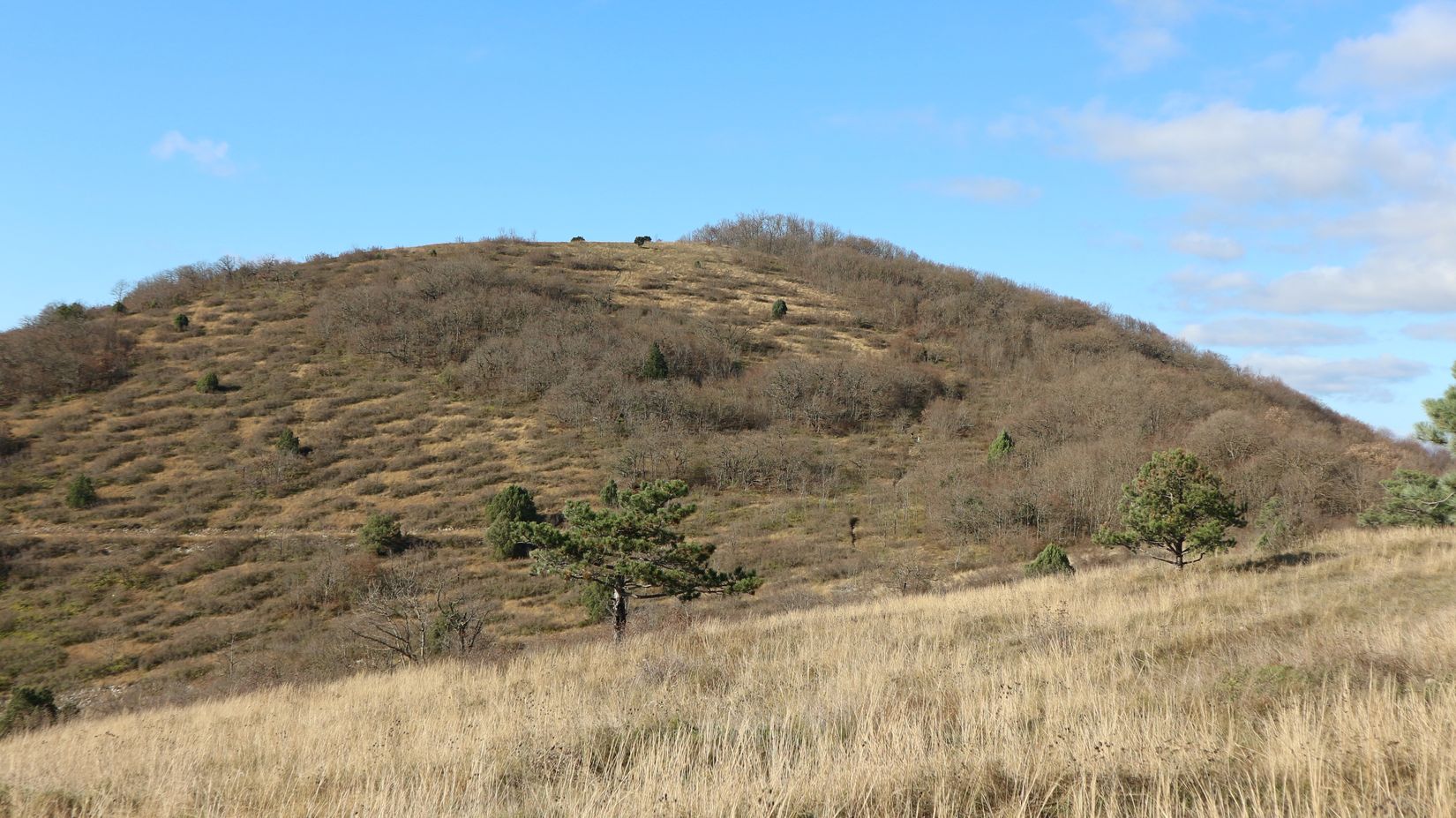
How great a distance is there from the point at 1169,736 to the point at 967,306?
65.2m

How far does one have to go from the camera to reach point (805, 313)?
Answer: 208ft

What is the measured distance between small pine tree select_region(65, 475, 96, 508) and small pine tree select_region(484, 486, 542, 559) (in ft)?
54.4

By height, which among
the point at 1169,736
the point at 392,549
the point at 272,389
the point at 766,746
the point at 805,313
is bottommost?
the point at 392,549

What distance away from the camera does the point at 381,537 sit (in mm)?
29078

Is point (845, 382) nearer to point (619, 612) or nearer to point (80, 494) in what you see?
point (619, 612)

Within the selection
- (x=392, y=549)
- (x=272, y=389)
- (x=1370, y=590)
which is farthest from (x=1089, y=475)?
(x=272, y=389)

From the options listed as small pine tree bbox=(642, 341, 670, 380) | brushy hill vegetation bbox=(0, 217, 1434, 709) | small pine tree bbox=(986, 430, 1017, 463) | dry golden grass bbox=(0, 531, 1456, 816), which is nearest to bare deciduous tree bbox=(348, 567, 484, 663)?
brushy hill vegetation bbox=(0, 217, 1434, 709)

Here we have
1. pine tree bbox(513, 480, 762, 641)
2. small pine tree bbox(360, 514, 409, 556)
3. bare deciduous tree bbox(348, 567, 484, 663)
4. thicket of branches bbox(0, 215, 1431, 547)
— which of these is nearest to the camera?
pine tree bbox(513, 480, 762, 641)

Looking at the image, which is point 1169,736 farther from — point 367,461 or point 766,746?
point 367,461

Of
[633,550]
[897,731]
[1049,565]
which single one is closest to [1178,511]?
[1049,565]

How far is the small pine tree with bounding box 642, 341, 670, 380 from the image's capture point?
1877 inches

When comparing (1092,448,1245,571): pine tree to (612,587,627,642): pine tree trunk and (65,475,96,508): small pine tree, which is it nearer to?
(612,587,627,642): pine tree trunk

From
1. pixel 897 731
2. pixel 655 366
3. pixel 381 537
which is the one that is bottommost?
pixel 381 537

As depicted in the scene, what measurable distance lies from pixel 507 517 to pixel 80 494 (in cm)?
1859
